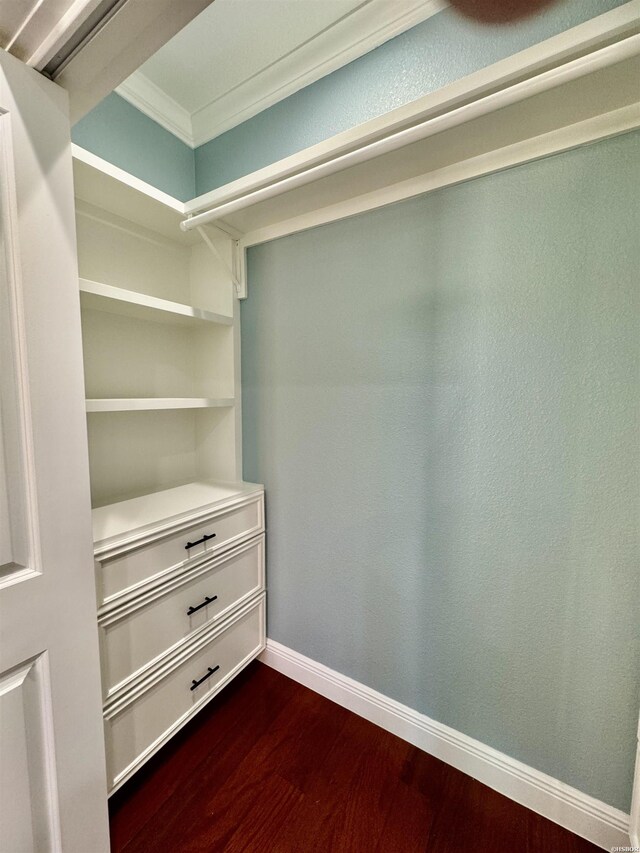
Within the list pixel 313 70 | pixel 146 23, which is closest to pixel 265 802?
pixel 146 23

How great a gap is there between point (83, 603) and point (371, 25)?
200 cm

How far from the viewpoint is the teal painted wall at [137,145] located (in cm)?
128

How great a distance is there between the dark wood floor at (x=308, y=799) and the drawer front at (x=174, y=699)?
15 cm

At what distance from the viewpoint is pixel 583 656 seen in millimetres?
1019

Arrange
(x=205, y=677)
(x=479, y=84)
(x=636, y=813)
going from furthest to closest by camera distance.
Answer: (x=205, y=677)
(x=636, y=813)
(x=479, y=84)

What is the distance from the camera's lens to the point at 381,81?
1190 millimetres

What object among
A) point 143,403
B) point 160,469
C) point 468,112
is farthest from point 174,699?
point 468,112

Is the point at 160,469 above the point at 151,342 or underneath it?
underneath

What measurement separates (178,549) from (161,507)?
0.19 metres

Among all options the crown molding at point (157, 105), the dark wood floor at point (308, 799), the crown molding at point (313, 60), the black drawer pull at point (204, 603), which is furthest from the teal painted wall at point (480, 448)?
the crown molding at point (157, 105)

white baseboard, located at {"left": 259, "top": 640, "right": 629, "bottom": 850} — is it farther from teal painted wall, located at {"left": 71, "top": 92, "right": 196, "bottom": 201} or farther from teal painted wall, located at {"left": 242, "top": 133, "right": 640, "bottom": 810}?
teal painted wall, located at {"left": 71, "top": 92, "right": 196, "bottom": 201}

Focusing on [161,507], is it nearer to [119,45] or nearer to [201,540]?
[201,540]

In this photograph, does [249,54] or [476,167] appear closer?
[476,167]

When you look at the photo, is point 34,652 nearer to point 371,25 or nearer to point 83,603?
point 83,603
